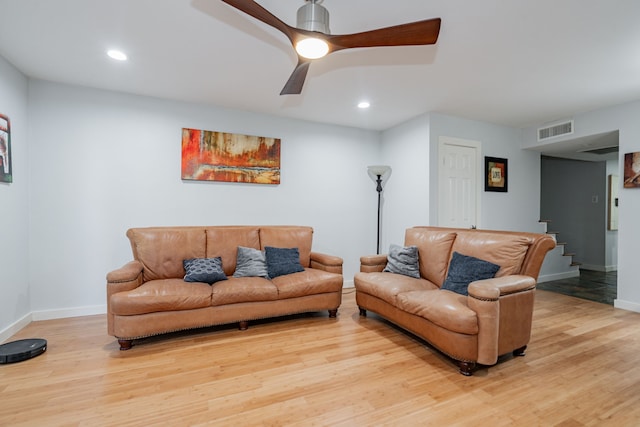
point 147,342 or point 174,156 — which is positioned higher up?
point 174,156

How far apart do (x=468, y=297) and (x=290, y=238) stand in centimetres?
219

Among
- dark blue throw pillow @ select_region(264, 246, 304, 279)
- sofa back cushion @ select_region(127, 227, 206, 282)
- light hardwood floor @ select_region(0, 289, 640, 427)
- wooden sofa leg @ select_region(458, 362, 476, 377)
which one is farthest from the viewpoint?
dark blue throw pillow @ select_region(264, 246, 304, 279)

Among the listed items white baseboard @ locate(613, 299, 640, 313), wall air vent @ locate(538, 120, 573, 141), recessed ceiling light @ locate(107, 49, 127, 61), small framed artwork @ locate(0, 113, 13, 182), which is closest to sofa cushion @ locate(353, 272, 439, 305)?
white baseboard @ locate(613, 299, 640, 313)

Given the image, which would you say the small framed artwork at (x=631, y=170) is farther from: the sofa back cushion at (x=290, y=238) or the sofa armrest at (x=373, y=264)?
the sofa back cushion at (x=290, y=238)

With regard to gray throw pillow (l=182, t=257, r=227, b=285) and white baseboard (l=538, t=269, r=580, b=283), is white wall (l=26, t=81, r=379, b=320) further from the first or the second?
white baseboard (l=538, t=269, r=580, b=283)

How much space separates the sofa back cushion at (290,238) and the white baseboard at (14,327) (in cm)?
241

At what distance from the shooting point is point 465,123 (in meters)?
4.38

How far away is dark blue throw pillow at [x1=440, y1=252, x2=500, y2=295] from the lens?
2566mm

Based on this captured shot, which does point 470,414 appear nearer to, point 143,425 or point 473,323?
point 473,323

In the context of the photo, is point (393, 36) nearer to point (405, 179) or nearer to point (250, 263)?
point (250, 263)

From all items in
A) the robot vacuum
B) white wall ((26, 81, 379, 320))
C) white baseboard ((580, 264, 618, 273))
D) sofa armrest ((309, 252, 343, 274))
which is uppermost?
white wall ((26, 81, 379, 320))

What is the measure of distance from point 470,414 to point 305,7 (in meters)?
2.56

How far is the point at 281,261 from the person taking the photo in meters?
3.46

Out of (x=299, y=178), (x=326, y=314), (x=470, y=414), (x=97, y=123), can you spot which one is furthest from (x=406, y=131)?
(x=97, y=123)
